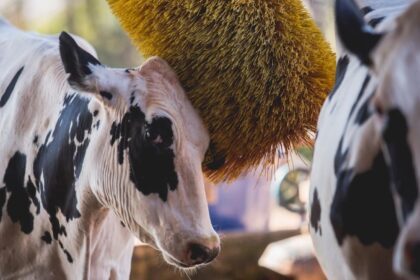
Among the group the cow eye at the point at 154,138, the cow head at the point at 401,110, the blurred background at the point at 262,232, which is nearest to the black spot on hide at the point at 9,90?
the blurred background at the point at 262,232

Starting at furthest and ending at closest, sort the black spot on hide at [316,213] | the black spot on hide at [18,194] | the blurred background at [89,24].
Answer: the blurred background at [89,24]
the black spot on hide at [18,194]
the black spot on hide at [316,213]

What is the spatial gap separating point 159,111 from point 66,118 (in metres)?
0.40

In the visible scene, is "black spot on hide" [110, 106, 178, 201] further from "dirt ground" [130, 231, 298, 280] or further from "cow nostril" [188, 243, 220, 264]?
"dirt ground" [130, 231, 298, 280]

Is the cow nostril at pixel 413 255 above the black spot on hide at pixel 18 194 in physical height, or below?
above

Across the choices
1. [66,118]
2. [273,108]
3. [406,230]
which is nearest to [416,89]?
[406,230]

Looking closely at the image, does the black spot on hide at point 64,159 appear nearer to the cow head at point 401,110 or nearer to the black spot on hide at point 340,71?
the black spot on hide at point 340,71

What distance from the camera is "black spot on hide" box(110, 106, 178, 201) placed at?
2500mm

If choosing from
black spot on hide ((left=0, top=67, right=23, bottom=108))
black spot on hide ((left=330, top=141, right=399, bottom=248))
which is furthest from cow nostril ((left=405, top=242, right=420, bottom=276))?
black spot on hide ((left=0, top=67, right=23, bottom=108))

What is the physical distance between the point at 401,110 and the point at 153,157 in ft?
3.00

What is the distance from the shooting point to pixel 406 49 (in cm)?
176

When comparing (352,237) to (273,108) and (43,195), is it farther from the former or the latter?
(43,195)

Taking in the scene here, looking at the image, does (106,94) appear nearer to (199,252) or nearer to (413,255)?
(199,252)

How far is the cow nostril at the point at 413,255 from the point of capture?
161cm

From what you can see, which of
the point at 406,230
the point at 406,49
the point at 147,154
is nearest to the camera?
the point at 406,230
